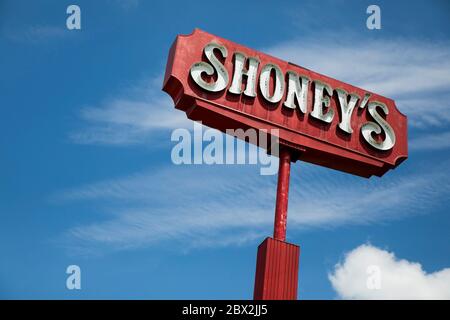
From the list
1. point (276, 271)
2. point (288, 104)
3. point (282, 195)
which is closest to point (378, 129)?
point (288, 104)

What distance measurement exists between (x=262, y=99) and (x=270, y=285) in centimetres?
506

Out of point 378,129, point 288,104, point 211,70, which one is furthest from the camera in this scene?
point 378,129

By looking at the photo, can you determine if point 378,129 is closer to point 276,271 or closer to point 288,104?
point 288,104

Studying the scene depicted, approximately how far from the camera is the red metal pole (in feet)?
64.6

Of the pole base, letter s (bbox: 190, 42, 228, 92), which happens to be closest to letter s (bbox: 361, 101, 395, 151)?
letter s (bbox: 190, 42, 228, 92)

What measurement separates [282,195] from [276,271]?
2.11 meters

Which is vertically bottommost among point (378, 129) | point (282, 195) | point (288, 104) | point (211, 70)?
point (282, 195)

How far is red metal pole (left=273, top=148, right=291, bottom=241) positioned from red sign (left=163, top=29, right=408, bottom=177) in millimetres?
397

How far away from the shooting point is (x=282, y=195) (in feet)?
66.3

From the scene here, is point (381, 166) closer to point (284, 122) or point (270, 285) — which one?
point (284, 122)

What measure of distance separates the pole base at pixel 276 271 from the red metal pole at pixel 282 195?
Result: 0.36 metres

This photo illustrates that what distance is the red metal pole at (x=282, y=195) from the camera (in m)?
19.7

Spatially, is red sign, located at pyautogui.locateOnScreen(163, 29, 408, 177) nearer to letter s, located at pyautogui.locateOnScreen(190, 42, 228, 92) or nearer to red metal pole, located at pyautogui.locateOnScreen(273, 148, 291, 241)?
letter s, located at pyautogui.locateOnScreen(190, 42, 228, 92)
